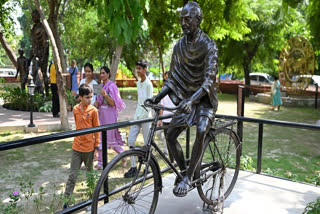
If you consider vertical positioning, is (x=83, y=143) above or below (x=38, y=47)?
below

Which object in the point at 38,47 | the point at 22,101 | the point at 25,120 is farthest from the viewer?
the point at 22,101

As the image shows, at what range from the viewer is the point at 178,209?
385 cm

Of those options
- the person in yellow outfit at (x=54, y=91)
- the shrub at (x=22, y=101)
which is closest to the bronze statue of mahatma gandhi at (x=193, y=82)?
the person in yellow outfit at (x=54, y=91)

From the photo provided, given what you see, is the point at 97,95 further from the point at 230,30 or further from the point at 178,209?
the point at 230,30

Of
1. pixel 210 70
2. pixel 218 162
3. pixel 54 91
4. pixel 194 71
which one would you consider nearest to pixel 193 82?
pixel 194 71

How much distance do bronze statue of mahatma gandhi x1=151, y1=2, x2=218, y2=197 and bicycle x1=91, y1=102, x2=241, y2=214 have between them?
0.67 feet

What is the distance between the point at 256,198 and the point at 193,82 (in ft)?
5.52

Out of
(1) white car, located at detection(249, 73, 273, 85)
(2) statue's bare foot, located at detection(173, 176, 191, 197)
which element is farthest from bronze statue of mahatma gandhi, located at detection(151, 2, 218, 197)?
(1) white car, located at detection(249, 73, 273, 85)

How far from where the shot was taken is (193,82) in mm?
3576

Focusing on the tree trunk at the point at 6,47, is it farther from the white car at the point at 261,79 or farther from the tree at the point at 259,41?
the white car at the point at 261,79

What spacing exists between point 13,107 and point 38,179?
807 centimetres

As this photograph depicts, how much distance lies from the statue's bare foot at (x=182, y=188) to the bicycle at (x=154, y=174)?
88 mm

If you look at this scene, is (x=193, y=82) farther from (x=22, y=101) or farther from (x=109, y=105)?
(x=22, y=101)

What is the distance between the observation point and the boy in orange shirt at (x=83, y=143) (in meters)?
4.33
